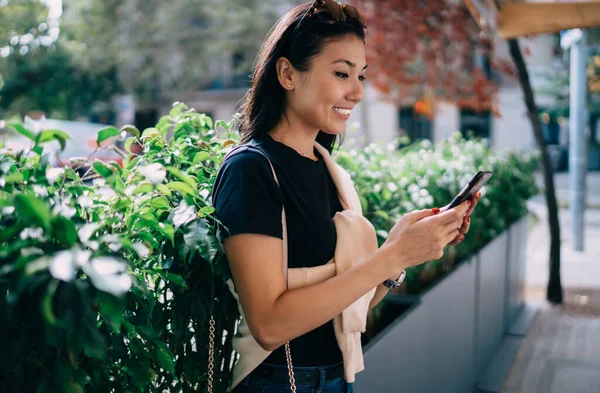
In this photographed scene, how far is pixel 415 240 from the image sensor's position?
149cm

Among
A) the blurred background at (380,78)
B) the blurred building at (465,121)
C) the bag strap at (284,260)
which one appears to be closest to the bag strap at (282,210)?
the bag strap at (284,260)

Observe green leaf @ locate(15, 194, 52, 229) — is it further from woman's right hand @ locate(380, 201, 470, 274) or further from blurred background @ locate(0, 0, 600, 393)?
blurred background @ locate(0, 0, 600, 393)

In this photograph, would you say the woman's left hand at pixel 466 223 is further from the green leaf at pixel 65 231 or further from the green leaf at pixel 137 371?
the green leaf at pixel 65 231

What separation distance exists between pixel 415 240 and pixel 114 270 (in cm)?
77

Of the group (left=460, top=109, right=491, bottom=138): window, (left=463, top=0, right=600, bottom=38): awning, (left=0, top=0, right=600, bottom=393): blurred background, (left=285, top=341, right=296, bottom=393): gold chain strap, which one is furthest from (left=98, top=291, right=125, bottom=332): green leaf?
(left=460, top=109, right=491, bottom=138): window

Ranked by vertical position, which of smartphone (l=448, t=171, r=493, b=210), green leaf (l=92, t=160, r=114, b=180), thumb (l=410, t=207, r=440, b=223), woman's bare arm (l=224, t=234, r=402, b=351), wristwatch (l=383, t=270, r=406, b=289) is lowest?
wristwatch (l=383, t=270, r=406, b=289)

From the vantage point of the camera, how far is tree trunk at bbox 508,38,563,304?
609cm

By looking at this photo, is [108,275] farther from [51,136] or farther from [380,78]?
[380,78]

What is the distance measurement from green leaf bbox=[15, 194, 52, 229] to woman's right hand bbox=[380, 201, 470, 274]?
78 centimetres

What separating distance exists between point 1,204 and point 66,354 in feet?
0.94

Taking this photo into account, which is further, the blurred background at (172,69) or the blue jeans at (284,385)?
the blurred background at (172,69)

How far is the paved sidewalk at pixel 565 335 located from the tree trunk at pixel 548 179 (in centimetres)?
16

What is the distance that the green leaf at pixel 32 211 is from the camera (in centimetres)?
96

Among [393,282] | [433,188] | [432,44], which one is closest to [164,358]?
[393,282]
